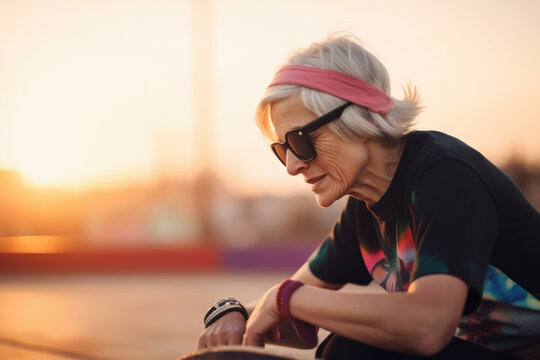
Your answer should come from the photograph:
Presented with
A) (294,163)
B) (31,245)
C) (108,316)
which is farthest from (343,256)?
(31,245)

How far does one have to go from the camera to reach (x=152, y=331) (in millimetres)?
4707

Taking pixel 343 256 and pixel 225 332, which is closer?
pixel 225 332

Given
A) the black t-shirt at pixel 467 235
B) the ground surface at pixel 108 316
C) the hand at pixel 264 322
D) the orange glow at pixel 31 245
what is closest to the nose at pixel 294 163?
the black t-shirt at pixel 467 235

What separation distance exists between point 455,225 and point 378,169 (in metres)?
0.40

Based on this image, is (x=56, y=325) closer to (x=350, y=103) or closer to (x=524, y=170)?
(x=350, y=103)

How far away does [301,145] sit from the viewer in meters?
1.73

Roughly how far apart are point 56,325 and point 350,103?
13.8ft

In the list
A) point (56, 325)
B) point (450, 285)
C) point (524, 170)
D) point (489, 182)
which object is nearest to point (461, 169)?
point (489, 182)

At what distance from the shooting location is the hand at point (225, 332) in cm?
175

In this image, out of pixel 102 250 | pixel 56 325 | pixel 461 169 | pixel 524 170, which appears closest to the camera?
pixel 461 169

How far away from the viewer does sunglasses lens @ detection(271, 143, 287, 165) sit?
1.80 metres

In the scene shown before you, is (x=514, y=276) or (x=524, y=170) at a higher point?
(x=524, y=170)

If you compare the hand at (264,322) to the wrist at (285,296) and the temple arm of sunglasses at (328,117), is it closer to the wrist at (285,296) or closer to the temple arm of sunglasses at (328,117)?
the wrist at (285,296)

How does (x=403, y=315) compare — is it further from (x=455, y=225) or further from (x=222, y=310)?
(x=222, y=310)
